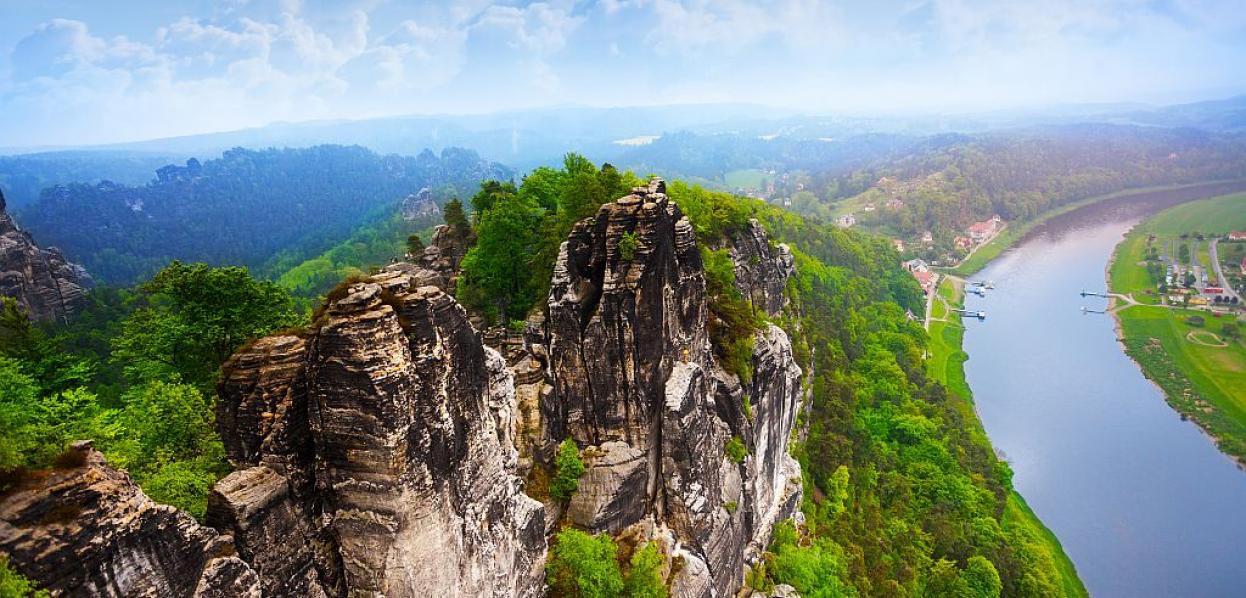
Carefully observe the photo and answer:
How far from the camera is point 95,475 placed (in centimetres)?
1005

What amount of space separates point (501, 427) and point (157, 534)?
9.01 meters

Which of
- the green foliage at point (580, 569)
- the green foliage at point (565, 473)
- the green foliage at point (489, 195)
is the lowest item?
the green foliage at point (580, 569)

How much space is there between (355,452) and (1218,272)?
146452mm

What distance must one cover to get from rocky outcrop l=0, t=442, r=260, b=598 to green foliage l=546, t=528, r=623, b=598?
9.01 metres

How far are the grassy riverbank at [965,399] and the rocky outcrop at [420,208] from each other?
101842 mm

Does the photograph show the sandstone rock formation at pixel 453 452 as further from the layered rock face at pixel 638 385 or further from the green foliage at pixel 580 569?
the green foliage at pixel 580 569

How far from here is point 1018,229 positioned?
154 metres

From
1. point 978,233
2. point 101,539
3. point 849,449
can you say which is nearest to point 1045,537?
point 849,449

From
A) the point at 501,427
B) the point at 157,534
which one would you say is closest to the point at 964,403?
the point at 501,427

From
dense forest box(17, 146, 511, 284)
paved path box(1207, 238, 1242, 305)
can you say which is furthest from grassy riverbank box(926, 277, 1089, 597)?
dense forest box(17, 146, 511, 284)

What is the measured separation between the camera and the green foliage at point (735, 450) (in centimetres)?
2547

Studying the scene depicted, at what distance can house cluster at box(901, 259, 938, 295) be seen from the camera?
108700 millimetres

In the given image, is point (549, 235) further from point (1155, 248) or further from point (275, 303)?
point (1155, 248)

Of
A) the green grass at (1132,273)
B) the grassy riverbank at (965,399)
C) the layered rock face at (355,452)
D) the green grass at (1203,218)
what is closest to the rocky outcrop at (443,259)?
the layered rock face at (355,452)
